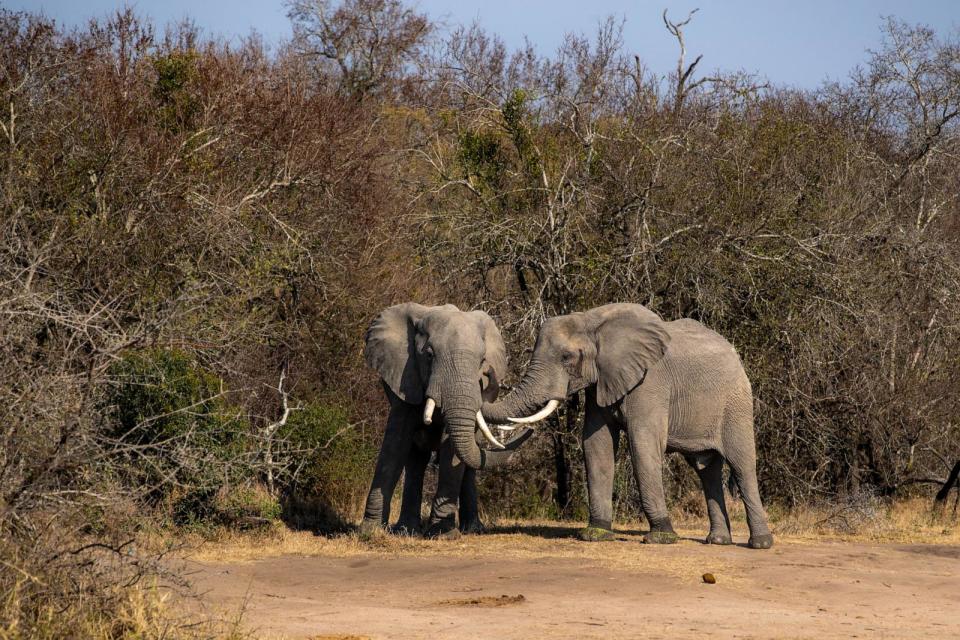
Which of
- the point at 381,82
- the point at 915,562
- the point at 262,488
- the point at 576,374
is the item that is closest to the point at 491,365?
the point at 576,374

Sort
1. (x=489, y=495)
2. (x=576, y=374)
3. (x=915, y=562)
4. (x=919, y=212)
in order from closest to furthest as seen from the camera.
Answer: (x=915, y=562)
(x=576, y=374)
(x=489, y=495)
(x=919, y=212)

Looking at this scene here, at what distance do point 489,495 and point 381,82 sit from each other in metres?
17.3

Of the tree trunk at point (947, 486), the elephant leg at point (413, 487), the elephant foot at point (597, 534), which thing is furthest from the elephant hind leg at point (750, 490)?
the tree trunk at point (947, 486)

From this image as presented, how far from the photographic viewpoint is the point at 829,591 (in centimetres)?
1072

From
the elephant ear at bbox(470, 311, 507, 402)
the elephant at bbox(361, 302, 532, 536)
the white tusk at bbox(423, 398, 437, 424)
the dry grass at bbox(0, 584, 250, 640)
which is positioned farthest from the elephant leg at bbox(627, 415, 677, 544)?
the dry grass at bbox(0, 584, 250, 640)

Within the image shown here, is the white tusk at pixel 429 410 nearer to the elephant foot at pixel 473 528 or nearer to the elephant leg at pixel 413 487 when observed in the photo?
the elephant leg at pixel 413 487

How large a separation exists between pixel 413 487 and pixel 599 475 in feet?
6.63

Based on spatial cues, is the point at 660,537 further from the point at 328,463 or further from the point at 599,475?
the point at 328,463

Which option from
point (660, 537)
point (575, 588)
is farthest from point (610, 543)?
point (575, 588)

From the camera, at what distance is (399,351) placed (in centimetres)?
1381

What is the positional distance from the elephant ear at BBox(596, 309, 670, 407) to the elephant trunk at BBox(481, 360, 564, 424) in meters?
0.49

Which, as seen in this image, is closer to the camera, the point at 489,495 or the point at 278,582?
the point at 278,582

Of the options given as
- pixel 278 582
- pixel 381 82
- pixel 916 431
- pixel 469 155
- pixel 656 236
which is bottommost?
pixel 278 582

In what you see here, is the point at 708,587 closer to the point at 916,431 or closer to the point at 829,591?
the point at 829,591
